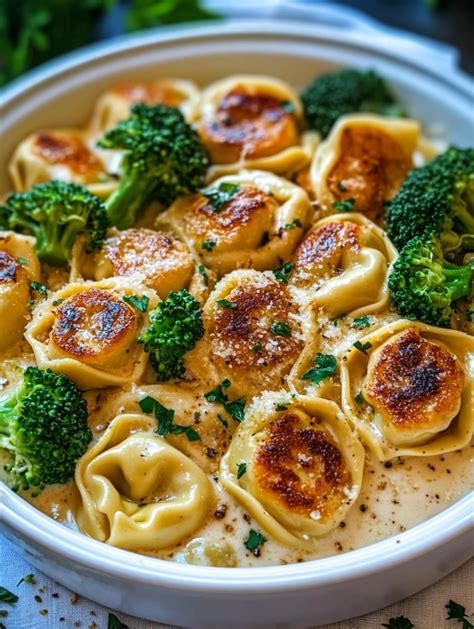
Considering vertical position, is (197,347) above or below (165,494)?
above

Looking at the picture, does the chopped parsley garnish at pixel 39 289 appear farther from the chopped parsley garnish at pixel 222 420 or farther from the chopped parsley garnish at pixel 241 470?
the chopped parsley garnish at pixel 241 470

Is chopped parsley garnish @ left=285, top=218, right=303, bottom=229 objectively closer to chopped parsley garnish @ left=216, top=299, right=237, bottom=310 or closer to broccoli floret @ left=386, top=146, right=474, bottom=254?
broccoli floret @ left=386, top=146, right=474, bottom=254

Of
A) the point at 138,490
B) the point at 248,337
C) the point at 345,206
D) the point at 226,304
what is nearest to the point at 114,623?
the point at 138,490

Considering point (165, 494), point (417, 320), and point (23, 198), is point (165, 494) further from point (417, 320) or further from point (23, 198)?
point (23, 198)

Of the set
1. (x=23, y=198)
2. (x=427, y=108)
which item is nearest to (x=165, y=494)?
(x=23, y=198)

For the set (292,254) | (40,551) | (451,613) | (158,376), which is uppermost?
(292,254)

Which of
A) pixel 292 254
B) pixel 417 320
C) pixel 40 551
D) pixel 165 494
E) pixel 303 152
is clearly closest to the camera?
pixel 40 551
